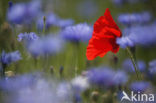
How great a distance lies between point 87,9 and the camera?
2338 millimetres

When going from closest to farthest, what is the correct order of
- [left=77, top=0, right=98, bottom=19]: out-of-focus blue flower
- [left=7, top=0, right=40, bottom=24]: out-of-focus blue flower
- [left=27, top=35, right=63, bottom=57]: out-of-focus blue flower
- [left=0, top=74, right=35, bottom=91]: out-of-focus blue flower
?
[left=0, top=74, right=35, bottom=91]: out-of-focus blue flower
[left=27, top=35, right=63, bottom=57]: out-of-focus blue flower
[left=7, top=0, right=40, bottom=24]: out-of-focus blue flower
[left=77, top=0, right=98, bottom=19]: out-of-focus blue flower

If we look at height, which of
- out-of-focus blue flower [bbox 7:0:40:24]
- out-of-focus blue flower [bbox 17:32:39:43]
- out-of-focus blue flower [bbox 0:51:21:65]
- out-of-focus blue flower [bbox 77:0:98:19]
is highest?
out-of-focus blue flower [bbox 77:0:98:19]

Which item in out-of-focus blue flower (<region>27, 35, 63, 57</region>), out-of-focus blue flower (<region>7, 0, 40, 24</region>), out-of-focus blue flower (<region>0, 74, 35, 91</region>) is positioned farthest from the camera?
out-of-focus blue flower (<region>7, 0, 40, 24</region>)

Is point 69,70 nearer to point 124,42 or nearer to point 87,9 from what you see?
point 124,42

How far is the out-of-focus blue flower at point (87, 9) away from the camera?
2153 millimetres

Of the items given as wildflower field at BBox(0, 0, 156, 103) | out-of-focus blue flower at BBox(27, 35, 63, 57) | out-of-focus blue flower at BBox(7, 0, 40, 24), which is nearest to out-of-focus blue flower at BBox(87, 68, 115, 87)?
wildflower field at BBox(0, 0, 156, 103)

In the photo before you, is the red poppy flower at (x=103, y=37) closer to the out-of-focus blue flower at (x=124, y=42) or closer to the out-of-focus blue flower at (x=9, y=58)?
the out-of-focus blue flower at (x=124, y=42)

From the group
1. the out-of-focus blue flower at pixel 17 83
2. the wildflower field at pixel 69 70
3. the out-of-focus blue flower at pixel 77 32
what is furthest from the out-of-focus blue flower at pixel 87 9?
the out-of-focus blue flower at pixel 17 83

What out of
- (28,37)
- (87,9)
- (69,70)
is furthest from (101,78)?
(87,9)

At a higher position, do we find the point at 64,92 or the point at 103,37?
the point at 103,37

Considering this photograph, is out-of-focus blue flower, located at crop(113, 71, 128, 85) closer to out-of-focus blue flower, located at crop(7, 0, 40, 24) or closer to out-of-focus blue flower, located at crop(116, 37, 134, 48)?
out-of-focus blue flower, located at crop(116, 37, 134, 48)

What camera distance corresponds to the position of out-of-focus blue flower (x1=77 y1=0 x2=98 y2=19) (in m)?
2.15

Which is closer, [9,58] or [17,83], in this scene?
[17,83]

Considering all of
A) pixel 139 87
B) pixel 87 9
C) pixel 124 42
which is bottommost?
pixel 139 87
